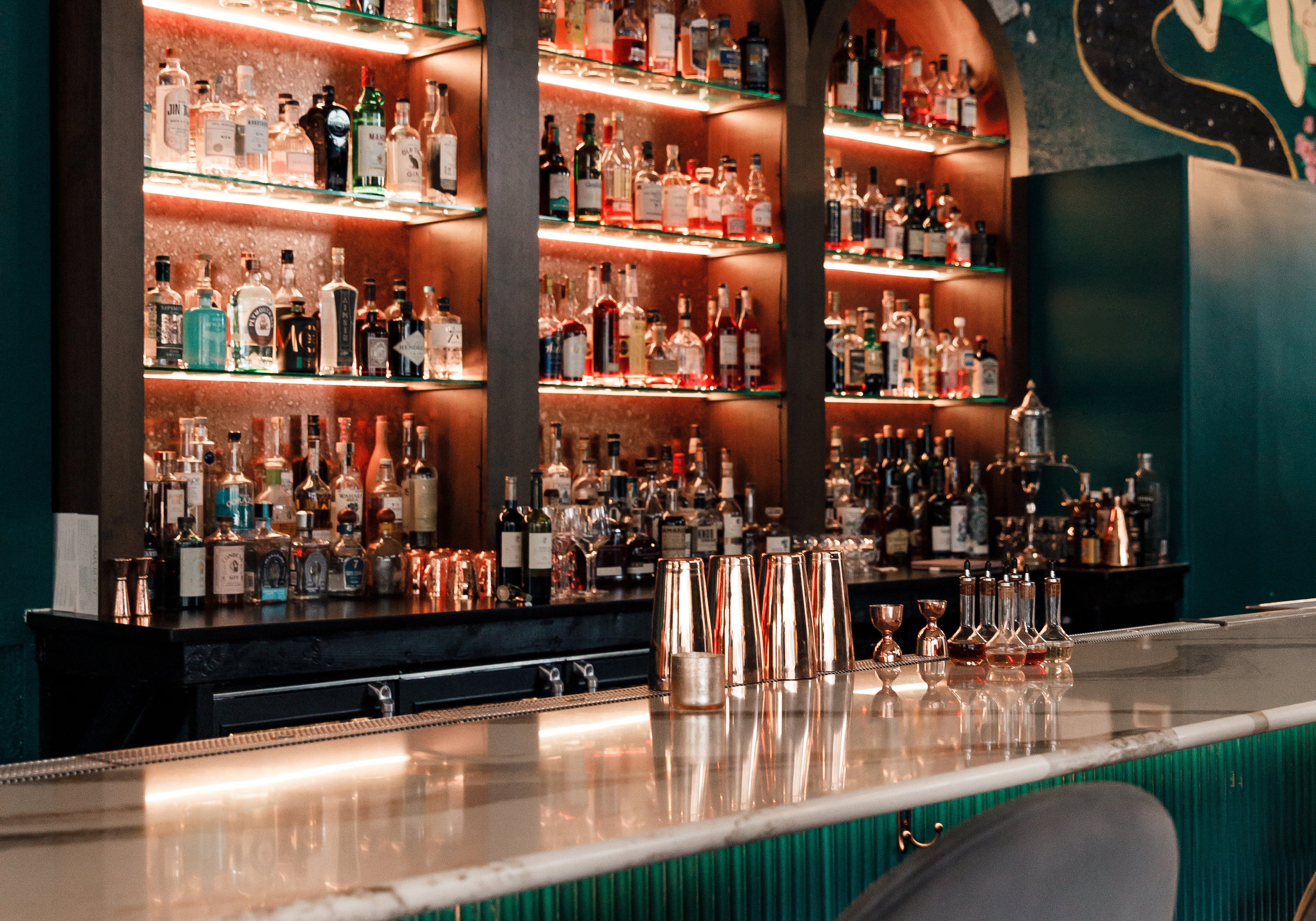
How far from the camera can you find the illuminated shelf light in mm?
3768

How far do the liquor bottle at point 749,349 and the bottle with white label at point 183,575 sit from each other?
1.77 metres

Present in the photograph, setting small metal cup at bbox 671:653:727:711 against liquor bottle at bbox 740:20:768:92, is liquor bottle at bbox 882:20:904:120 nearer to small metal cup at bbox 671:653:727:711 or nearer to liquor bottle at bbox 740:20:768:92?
liquor bottle at bbox 740:20:768:92

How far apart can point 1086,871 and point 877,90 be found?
3922 millimetres

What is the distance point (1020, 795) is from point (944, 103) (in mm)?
3684

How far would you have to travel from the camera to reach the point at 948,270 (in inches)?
191

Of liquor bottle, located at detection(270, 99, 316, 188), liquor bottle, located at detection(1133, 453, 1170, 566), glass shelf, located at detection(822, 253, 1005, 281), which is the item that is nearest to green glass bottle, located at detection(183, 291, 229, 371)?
liquor bottle, located at detection(270, 99, 316, 188)

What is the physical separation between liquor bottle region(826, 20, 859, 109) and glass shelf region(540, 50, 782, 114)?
0.37 m

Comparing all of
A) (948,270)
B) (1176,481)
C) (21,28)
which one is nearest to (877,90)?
(948,270)

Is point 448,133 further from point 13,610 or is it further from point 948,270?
point 948,270

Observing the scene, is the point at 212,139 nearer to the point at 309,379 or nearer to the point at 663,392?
the point at 309,379

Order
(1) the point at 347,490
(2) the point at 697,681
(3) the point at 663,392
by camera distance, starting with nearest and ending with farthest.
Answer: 1. (2) the point at 697,681
2. (1) the point at 347,490
3. (3) the point at 663,392

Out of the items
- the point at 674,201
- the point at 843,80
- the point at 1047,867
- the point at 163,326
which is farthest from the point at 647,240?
the point at 1047,867

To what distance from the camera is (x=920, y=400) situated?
4645 millimetres

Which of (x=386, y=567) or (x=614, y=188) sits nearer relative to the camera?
(x=386, y=567)
